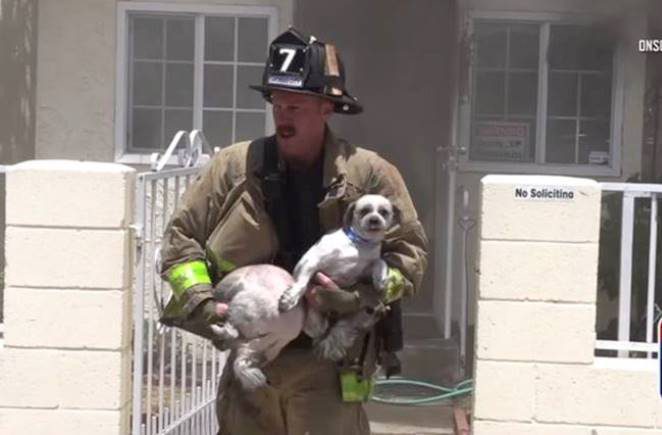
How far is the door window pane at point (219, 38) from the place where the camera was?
8.80 meters

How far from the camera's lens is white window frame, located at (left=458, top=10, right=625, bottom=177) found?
868cm

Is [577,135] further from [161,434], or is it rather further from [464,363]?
[161,434]

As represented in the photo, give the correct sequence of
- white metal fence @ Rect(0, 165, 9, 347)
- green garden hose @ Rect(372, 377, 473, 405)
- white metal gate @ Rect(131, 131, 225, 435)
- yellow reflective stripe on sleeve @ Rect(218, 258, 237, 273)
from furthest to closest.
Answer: green garden hose @ Rect(372, 377, 473, 405)
white metal fence @ Rect(0, 165, 9, 347)
white metal gate @ Rect(131, 131, 225, 435)
yellow reflective stripe on sleeve @ Rect(218, 258, 237, 273)

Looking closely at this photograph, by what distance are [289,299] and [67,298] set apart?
1.58 meters

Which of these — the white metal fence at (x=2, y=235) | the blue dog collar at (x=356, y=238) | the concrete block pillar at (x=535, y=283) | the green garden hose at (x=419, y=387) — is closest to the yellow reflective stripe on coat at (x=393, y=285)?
the blue dog collar at (x=356, y=238)

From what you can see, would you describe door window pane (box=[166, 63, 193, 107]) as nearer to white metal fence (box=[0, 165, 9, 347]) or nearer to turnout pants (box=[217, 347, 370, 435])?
white metal fence (box=[0, 165, 9, 347])

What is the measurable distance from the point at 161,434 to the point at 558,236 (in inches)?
76.6

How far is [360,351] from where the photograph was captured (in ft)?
13.6

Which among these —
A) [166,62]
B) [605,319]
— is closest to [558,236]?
[605,319]

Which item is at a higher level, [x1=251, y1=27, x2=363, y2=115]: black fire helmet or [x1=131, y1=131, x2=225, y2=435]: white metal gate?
[x1=251, y1=27, x2=363, y2=115]: black fire helmet

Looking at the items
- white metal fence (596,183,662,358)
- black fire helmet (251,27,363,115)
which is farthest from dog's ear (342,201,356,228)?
white metal fence (596,183,662,358)

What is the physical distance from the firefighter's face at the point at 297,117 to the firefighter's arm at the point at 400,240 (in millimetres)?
271

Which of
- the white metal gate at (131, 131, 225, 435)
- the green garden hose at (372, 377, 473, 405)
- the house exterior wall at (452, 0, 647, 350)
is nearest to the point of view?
the white metal gate at (131, 131, 225, 435)

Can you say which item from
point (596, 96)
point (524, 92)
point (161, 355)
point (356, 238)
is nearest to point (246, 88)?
point (524, 92)
